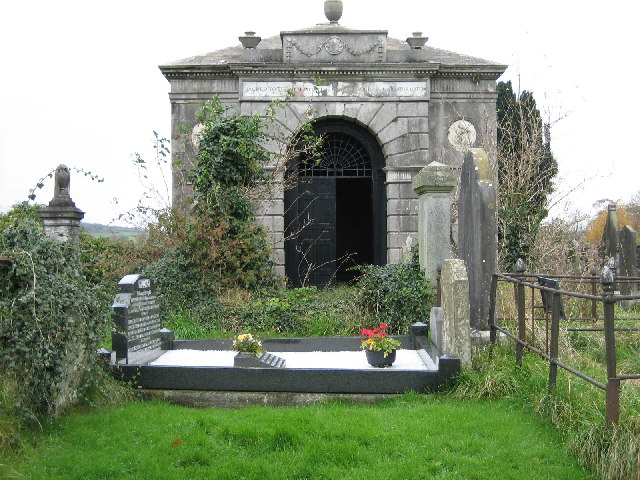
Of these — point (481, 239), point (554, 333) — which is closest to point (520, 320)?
point (554, 333)

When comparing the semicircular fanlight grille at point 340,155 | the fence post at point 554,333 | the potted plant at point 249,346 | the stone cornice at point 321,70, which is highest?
the stone cornice at point 321,70

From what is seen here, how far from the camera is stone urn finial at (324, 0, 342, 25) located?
16562mm

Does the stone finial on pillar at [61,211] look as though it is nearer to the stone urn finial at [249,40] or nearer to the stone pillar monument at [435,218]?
the stone pillar monument at [435,218]

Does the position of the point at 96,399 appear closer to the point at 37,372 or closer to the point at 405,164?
the point at 37,372

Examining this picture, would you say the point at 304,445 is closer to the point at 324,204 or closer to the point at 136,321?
the point at 136,321

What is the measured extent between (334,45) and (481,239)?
8040 millimetres

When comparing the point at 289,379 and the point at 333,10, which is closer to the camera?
the point at 289,379

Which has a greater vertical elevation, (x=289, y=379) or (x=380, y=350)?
(x=380, y=350)

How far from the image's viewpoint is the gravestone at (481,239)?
8.95 metres

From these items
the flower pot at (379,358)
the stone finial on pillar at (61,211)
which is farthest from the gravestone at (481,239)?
the stone finial on pillar at (61,211)

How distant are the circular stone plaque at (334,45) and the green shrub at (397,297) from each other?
6441 mm

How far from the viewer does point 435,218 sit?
10367 millimetres

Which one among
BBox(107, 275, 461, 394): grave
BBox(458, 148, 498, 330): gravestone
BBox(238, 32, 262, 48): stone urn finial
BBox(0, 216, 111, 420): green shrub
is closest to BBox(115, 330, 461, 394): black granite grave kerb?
BBox(107, 275, 461, 394): grave

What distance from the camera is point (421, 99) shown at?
51.0 ft
